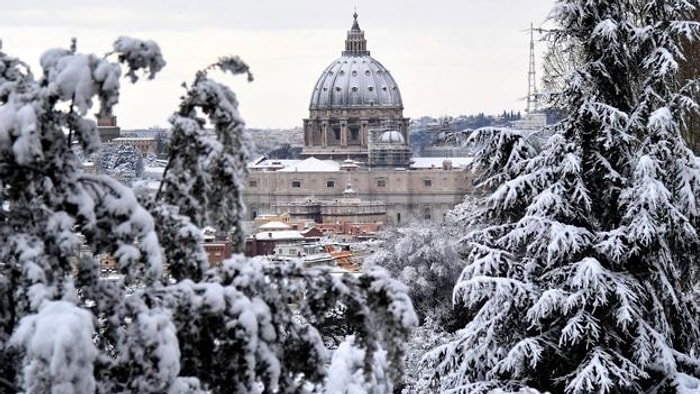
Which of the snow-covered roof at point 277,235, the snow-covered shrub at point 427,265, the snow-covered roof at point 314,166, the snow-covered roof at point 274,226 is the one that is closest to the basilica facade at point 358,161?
the snow-covered roof at point 314,166

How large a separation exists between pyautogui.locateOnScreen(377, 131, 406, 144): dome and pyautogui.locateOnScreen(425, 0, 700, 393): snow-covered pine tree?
9569 cm

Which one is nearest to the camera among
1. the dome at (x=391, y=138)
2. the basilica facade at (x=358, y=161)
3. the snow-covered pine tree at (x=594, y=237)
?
the snow-covered pine tree at (x=594, y=237)

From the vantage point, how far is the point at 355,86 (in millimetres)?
108625

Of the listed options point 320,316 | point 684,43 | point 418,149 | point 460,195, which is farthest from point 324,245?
point 418,149

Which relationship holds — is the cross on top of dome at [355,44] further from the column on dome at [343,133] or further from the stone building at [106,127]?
the stone building at [106,127]

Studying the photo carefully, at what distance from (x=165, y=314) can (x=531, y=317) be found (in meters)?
4.05

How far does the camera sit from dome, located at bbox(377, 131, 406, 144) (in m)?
104

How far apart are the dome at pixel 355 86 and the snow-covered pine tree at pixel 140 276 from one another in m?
104

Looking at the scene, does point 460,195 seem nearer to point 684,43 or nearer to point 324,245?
point 324,245

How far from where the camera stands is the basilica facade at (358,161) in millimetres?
99812

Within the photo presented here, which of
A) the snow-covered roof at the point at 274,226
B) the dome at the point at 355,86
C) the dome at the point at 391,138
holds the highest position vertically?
the dome at the point at 355,86

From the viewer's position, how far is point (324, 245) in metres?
64.1

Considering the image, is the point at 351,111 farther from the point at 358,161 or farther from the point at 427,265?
the point at 427,265

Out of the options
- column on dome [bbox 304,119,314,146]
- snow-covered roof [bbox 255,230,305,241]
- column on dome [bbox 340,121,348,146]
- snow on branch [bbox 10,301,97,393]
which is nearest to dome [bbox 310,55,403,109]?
column on dome [bbox 304,119,314,146]
